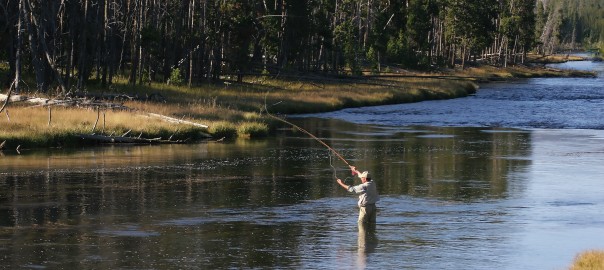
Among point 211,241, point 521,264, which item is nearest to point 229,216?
point 211,241

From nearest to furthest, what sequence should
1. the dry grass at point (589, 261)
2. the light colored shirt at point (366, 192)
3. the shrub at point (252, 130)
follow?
the dry grass at point (589, 261)
the light colored shirt at point (366, 192)
the shrub at point (252, 130)

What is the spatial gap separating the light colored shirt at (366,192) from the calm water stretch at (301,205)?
1.84 feet

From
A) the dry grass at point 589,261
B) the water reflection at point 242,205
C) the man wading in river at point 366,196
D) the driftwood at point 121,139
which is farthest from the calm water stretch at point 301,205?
the driftwood at point 121,139

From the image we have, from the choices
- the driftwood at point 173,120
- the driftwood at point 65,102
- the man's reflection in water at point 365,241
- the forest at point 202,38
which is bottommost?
the man's reflection in water at point 365,241

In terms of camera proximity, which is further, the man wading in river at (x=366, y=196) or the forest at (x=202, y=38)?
the forest at (x=202, y=38)

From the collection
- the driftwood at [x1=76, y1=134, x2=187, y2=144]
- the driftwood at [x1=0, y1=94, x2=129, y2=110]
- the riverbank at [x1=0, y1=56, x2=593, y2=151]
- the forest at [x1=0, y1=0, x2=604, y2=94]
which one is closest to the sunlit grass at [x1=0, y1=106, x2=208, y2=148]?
the riverbank at [x1=0, y1=56, x2=593, y2=151]

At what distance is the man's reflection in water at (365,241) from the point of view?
16156 mm

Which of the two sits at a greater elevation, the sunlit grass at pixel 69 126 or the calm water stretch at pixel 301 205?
the sunlit grass at pixel 69 126

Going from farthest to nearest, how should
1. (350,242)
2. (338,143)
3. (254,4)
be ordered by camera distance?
(254,4), (338,143), (350,242)

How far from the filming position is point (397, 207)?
22219mm

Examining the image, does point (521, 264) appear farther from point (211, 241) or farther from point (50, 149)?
point (50, 149)

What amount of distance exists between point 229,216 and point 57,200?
4247 mm

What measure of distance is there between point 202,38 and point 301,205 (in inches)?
1495

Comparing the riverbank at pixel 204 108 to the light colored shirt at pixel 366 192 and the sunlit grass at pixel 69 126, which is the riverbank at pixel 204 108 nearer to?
the sunlit grass at pixel 69 126
